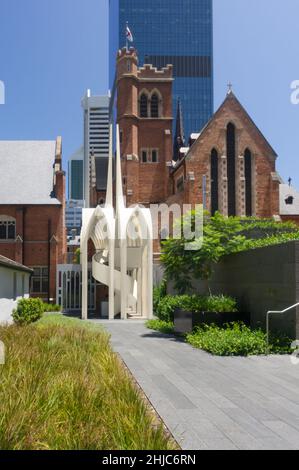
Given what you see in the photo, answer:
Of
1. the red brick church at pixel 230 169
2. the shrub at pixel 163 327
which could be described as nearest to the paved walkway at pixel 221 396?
the shrub at pixel 163 327

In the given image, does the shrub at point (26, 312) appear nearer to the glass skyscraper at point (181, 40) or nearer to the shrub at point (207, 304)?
the shrub at point (207, 304)

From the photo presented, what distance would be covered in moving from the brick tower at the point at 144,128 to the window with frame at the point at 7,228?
10.2 meters

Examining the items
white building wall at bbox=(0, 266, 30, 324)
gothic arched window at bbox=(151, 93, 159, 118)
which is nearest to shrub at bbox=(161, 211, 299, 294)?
white building wall at bbox=(0, 266, 30, 324)

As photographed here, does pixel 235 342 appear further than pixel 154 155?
No

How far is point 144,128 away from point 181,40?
118 metres

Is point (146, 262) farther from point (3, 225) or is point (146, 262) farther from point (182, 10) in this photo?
point (182, 10)

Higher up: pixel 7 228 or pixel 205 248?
pixel 7 228

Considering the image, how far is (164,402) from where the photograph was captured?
8500 millimetres

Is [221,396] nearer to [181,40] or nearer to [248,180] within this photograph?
[248,180]

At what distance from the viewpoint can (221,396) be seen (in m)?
9.05

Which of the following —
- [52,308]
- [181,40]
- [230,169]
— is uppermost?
[181,40]

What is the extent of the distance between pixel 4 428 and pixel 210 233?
47.3ft

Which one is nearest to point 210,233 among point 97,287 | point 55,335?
point 55,335

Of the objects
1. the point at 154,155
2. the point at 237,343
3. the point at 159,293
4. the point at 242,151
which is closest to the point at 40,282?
the point at 159,293
